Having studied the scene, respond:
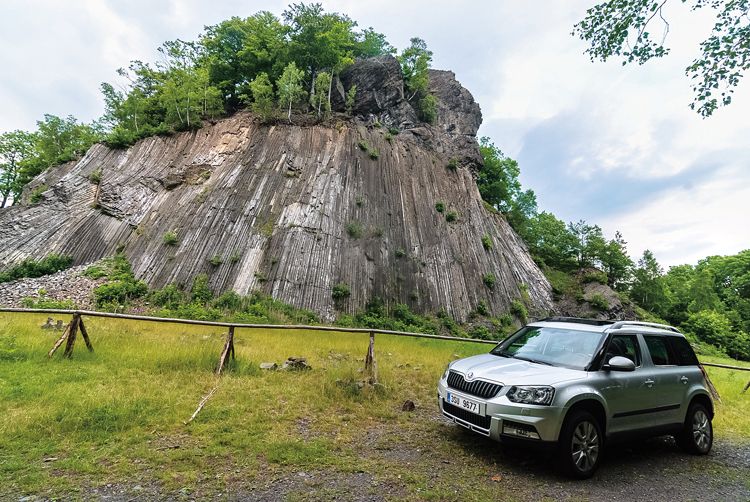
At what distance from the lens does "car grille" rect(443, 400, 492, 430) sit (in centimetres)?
495

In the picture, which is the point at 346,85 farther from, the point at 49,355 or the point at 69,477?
the point at 69,477

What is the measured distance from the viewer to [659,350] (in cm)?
621

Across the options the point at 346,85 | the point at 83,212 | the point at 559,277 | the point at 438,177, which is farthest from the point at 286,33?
the point at 559,277

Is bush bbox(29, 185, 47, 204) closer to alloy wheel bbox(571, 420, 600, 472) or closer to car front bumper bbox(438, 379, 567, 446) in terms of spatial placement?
car front bumper bbox(438, 379, 567, 446)

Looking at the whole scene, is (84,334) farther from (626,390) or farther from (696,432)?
(696,432)

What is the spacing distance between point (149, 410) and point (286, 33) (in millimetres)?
35559

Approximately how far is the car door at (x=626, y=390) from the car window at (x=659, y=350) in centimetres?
34

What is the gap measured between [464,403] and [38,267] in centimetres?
2521

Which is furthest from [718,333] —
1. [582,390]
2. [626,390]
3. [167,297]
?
[167,297]

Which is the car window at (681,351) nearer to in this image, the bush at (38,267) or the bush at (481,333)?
the bush at (481,333)

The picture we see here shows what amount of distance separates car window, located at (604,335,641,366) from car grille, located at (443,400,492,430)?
202 centimetres

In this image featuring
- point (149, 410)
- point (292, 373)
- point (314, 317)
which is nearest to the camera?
point (149, 410)

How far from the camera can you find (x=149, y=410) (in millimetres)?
6105

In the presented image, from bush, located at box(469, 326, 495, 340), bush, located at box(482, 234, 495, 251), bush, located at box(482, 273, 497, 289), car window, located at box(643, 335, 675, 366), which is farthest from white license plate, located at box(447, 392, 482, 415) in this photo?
bush, located at box(482, 234, 495, 251)
